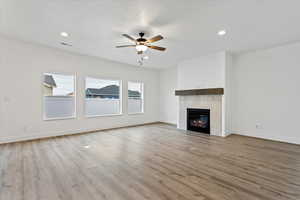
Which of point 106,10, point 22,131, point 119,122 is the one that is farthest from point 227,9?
Result: point 22,131

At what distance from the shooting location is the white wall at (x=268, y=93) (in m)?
3.91

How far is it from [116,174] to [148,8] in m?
2.96

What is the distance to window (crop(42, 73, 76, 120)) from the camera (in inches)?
180

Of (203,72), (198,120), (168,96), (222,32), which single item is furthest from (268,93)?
(168,96)

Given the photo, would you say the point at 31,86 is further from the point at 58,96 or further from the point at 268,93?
the point at 268,93

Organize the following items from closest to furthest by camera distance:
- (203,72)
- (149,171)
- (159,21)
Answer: (149,171), (159,21), (203,72)

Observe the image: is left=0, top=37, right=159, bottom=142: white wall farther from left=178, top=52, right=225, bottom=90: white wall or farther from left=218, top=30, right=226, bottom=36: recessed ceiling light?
left=218, top=30, right=226, bottom=36: recessed ceiling light

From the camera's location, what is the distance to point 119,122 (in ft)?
20.1

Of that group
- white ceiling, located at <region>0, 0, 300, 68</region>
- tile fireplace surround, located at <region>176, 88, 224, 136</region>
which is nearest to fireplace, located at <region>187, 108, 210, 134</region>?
tile fireplace surround, located at <region>176, 88, 224, 136</region>

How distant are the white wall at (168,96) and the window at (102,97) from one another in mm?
2493

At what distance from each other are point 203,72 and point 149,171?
4.17 metres

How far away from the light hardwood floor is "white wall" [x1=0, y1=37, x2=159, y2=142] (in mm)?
648

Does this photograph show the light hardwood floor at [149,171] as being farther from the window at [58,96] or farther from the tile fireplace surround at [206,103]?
the window at [58,96]

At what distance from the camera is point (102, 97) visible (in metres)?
5.81
